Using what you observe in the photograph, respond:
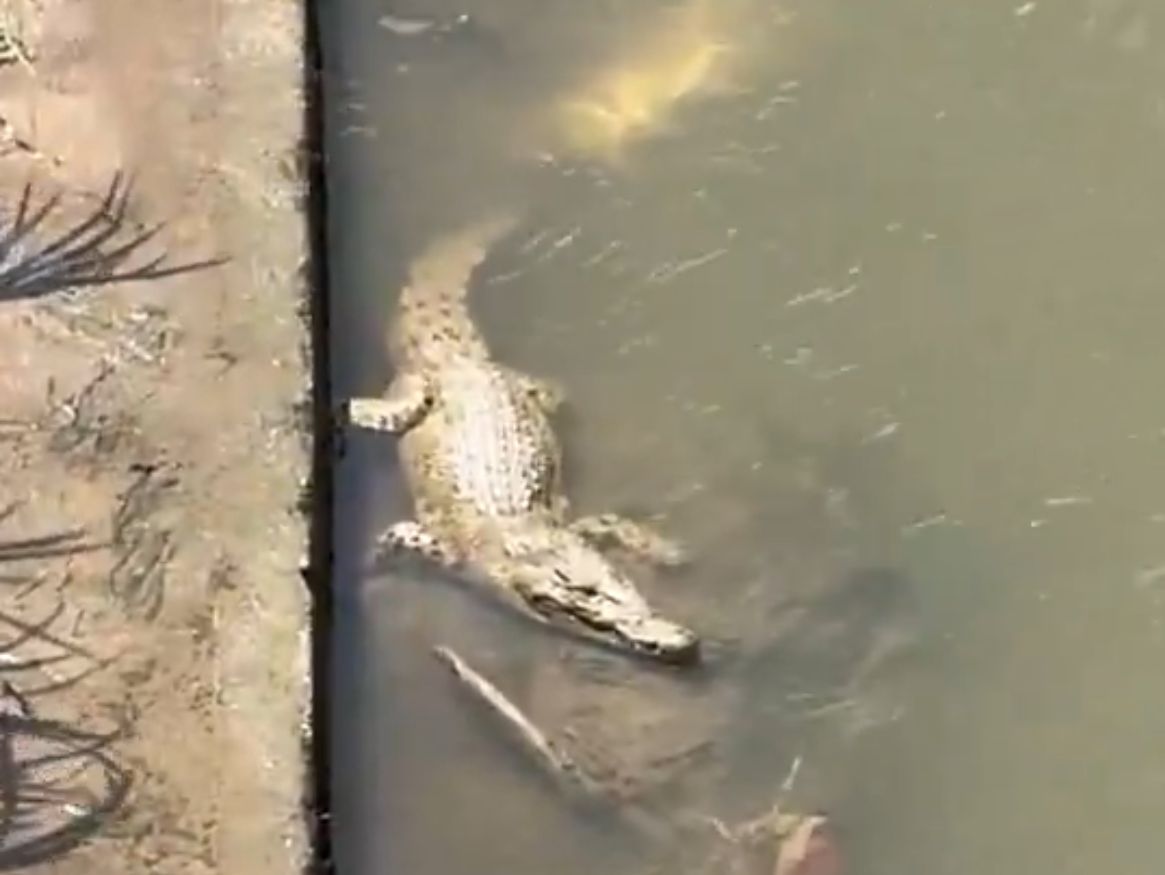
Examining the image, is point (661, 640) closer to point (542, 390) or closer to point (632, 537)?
point (632, 537)

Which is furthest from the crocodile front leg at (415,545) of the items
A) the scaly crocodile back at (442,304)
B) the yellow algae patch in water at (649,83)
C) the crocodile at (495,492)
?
the yellow algae patch in water at (649,83)

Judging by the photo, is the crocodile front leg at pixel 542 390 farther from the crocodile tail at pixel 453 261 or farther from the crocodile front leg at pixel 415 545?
the crocodile front leg at pixel 415 545

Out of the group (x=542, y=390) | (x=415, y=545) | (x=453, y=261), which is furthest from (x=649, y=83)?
(x=415, y=545)

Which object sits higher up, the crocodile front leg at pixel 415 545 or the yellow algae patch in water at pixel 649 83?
the yellow algae patch in water at pixel 649 83

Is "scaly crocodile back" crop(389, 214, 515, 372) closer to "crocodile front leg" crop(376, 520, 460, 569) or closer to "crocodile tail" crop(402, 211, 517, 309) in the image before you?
"crocodile tail" crop(402, 211, 517, 309)

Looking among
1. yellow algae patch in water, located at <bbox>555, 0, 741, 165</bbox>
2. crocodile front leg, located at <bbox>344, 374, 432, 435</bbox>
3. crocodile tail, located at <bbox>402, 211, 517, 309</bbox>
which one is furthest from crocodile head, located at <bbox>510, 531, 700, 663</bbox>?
yellow algae patch in water, located at <bbox>555, 0, 741, 165</bbox>

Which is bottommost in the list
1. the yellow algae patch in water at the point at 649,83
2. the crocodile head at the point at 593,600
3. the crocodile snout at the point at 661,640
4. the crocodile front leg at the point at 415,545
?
the crocodile snout at the point at 661,640
